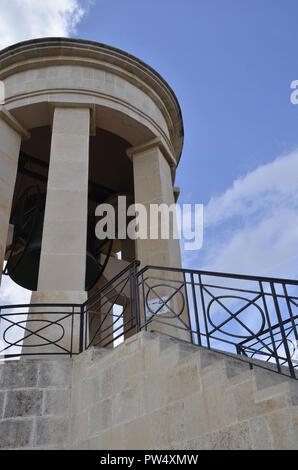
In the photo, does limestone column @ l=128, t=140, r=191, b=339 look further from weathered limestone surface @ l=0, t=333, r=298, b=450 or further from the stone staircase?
the stone staircase

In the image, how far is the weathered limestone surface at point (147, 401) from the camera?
141 inches

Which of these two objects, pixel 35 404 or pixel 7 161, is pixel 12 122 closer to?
pixel 7 161

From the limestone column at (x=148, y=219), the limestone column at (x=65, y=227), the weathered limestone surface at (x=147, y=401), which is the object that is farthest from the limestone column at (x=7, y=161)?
the weathered limestone surface at (x=147, y=401)

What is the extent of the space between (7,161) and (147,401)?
665 cm

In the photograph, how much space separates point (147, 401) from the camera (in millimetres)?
4832

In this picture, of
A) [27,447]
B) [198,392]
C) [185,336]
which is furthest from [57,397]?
[185,336]

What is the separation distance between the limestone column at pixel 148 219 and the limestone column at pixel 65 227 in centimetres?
176

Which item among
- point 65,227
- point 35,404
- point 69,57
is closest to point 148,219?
point 65,227

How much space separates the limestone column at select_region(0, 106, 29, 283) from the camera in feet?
29.3

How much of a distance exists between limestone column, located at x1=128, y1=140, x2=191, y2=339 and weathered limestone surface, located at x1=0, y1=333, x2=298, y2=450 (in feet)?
10.2

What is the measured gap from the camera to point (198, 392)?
167 inches

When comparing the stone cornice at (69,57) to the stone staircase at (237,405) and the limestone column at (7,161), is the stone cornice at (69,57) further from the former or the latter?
the stone staircase at (237,405)

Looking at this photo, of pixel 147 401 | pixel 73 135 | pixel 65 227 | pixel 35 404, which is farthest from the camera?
pixel 73 135
